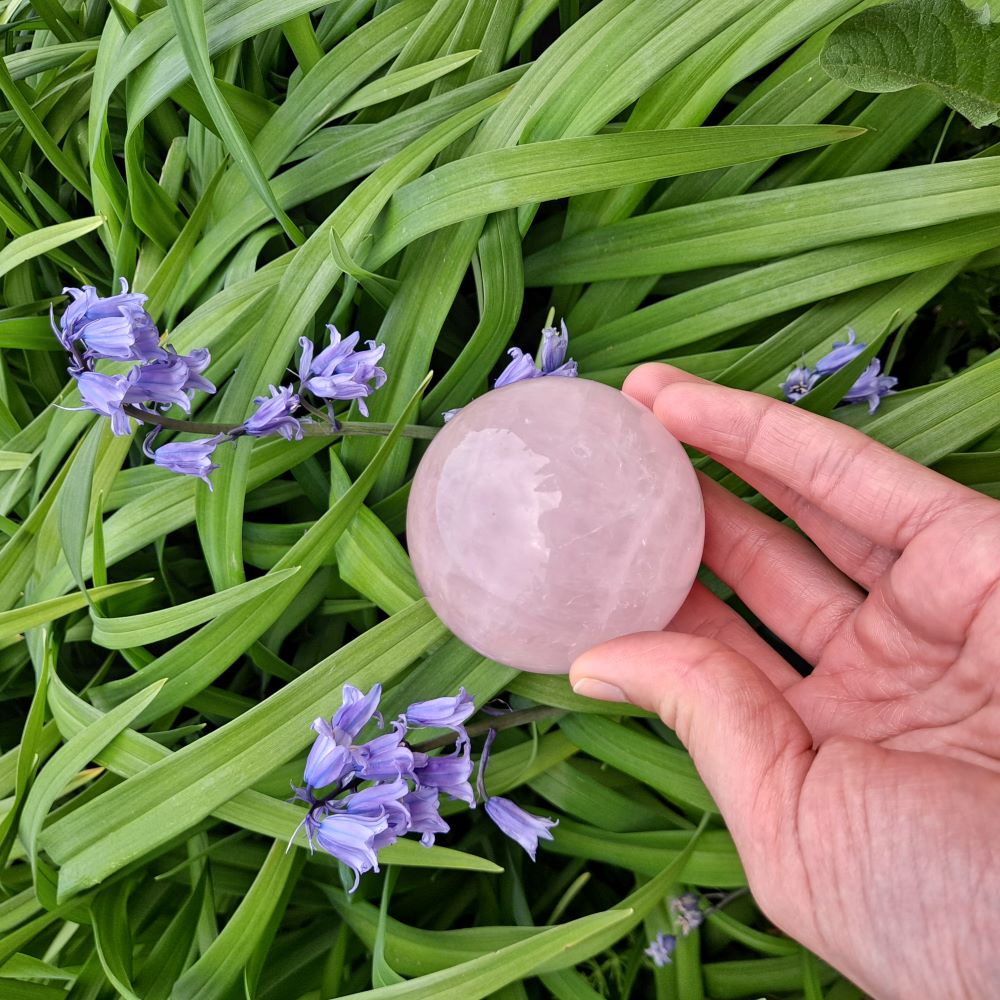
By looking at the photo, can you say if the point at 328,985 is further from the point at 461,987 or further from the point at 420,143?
the point at 420,143

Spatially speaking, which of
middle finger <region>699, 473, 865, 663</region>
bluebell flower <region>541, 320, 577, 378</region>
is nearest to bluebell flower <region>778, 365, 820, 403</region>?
middle finger <region>699, 473, 865, 663</region>

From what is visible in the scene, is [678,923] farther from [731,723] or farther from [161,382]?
[161,382]

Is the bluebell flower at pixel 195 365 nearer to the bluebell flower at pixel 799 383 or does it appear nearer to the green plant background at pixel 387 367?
the green plant background at pixel 387 367

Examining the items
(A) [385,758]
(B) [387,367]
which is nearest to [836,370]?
(B) [387,367]

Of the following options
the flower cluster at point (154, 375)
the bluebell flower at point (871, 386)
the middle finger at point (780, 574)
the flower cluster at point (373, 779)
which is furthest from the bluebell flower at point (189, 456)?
the bluebell flower at point (871, 386)

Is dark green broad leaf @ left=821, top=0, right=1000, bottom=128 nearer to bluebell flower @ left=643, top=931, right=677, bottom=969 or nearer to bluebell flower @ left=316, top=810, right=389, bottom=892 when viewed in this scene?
bluebell flower @ left=316, top=810, right=389, bottom=892

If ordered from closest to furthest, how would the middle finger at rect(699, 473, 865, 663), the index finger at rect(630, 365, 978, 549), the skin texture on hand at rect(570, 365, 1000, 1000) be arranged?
the skin texture on hand at rect(570, 365, 1000, 1000)
the index finger at rect(630, 365, 978, 549)
the middle finger at rect(699, 473, 865, 663)

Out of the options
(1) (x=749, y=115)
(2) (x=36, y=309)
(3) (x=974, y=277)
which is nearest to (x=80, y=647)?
(2) (x=36, y=309)

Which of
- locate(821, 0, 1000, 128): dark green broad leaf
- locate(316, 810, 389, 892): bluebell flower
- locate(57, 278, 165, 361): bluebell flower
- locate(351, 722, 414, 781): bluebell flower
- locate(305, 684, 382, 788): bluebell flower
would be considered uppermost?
locate(821, 0, 1000, 128): dark green broad leaf
